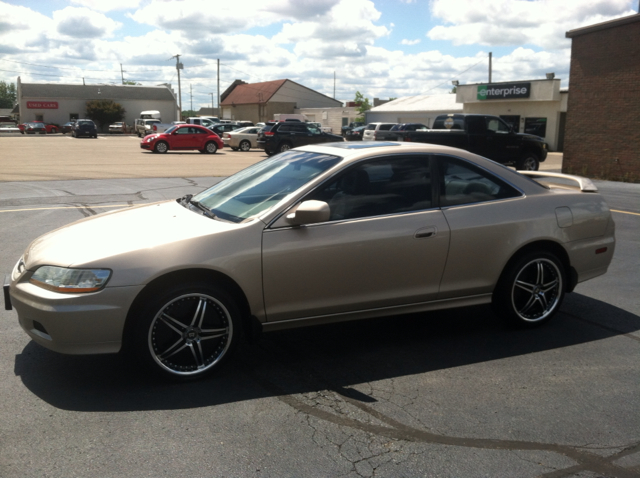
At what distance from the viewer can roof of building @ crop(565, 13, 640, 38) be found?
18891mm

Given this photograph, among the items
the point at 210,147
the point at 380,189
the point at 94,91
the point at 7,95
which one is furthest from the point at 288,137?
the point at 7,95

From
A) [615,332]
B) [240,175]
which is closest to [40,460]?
[240,175]

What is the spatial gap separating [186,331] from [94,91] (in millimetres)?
89296

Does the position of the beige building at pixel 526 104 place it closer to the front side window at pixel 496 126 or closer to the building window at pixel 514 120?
the building window at pixel 514 120

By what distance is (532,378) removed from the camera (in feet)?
14.2

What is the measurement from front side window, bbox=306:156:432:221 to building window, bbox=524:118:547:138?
136 feet

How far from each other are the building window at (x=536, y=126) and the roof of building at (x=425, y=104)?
316 inches

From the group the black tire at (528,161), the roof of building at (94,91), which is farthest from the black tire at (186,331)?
the roof of building at (94,91)

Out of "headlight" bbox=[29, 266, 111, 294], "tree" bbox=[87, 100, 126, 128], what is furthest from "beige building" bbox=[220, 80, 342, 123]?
"headlight" bbox=[29, 266, 111, 294]

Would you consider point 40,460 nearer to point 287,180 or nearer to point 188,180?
point 287,180

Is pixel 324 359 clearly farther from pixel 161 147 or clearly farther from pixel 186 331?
pixel 161 147

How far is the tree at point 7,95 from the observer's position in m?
165

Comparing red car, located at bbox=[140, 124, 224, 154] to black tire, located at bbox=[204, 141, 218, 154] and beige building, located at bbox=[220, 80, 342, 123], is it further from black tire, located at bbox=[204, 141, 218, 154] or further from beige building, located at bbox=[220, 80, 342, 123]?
beige building, located at bbox=[220, 80, 342, 123]

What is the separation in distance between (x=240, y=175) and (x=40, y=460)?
9.38 feet
